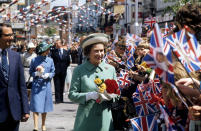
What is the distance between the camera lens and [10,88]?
4.63 meters

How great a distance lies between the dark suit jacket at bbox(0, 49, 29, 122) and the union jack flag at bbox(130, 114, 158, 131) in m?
1.53

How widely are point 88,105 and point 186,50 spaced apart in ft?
5.67

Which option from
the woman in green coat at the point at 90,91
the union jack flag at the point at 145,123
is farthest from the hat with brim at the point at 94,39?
the union jack flag at the point at 145,123

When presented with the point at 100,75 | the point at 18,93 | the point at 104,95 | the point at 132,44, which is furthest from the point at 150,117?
the point at 132,44

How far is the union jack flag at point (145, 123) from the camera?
3.59 metres

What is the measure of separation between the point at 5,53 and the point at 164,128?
7.16 ft

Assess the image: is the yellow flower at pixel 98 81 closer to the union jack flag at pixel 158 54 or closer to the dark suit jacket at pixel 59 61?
the union jack flag at pixel 158 54

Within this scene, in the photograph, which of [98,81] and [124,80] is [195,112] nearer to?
[98,81]

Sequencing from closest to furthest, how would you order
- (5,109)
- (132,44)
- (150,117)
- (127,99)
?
1. (150,117)
2. (5,109)
3. (127,99)
4. (132,44)

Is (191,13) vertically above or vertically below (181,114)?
above

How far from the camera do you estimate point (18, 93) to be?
474 cm

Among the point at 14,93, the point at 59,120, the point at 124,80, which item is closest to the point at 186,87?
the point at 14,93

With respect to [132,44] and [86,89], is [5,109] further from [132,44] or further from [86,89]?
[132,44]

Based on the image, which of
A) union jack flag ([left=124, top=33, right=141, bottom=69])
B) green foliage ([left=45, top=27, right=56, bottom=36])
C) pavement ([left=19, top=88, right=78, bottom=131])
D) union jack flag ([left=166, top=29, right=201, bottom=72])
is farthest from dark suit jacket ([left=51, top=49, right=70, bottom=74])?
green foliage ([left=45, top=27, right=56, bottom=36])
